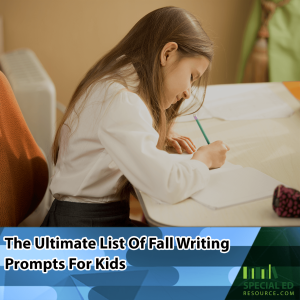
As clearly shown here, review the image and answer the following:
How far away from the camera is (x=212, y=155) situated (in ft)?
2.60

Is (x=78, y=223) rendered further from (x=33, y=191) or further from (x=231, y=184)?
(x=231, y=184)

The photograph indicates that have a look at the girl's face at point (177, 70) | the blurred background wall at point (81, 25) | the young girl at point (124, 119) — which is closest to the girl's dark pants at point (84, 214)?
the young girl at point (124, 119)

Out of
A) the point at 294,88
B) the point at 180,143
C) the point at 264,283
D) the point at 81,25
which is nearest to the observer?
the point at 264,283

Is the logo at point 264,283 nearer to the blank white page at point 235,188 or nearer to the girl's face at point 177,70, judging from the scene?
the blank white page at point 235,188

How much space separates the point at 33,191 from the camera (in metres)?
0.93

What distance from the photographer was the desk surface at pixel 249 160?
0.64m

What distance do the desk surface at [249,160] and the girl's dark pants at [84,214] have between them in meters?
0.17

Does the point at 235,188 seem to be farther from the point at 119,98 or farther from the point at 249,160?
the point at 119,98

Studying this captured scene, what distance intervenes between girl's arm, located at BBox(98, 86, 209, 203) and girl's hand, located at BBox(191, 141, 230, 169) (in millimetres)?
68

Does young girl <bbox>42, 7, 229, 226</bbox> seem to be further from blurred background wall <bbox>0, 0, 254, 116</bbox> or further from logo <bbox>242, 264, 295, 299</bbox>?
blurred background wall <bbox>0, 0, 254, 116</bbox>

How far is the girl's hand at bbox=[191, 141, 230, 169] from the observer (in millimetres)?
782

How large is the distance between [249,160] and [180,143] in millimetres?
167

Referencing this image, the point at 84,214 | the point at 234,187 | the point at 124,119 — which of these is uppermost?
the point at 124,119

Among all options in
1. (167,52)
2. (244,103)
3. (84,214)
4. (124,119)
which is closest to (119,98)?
(124,119)
